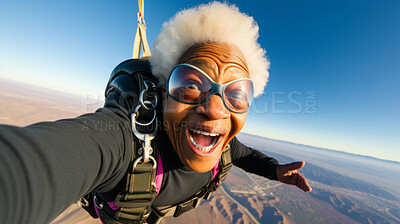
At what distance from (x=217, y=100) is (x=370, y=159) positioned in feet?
825

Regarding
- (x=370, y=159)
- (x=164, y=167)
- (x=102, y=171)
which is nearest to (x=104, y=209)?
(x=164, y=167)

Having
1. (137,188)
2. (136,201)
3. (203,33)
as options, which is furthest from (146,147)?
(203,33)

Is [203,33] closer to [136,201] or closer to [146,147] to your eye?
[146,147]

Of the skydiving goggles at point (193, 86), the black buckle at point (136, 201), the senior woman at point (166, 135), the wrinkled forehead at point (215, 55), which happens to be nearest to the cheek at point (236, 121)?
the senior woman at point (166, 135)

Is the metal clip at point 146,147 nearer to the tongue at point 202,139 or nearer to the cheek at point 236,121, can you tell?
the tongue at point 202,139

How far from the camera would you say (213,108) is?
1.14m

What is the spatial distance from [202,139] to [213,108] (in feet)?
1.16

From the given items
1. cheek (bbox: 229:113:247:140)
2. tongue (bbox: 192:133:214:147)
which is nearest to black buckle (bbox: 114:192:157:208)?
tongue (bbox: 192:133:214:147)

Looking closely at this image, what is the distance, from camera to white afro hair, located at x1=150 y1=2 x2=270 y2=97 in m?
1.23

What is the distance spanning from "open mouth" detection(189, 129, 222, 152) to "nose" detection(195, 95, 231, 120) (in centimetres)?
17

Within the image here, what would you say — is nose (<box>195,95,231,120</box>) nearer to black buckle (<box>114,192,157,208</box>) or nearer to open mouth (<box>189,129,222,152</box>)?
open mouth (<box>189,129,222,152</box>)

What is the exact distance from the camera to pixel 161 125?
4.08 feet

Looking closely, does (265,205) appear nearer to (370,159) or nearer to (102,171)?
(102,171)

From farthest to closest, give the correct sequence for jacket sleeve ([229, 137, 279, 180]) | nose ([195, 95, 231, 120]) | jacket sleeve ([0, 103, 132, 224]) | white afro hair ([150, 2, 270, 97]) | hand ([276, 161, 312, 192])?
1. jacket sleeve ([229, 137, 279, 180])
2. hand ([276, 161, 312, 192])
3. white afro hair ([150, 2, 270, 97])
4. nose ([195, 95, 231, 120])
5. jacket sleeve ([0, 103, 132, 224])
